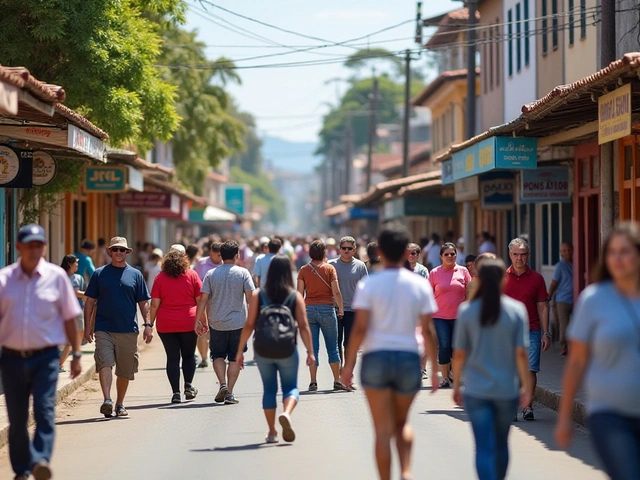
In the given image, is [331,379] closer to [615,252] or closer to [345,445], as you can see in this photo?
[345,445]

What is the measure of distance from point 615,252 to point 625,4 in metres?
14.3

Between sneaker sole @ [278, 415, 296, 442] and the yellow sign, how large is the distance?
173 inches

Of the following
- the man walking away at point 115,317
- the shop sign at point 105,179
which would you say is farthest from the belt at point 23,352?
the shop sign at point 105,179

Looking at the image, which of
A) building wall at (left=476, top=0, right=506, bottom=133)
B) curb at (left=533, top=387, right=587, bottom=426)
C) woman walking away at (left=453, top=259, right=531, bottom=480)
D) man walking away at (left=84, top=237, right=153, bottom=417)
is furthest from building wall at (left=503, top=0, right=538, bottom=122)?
woman walking away at (left=453, top=259, right=531, bottom=480)

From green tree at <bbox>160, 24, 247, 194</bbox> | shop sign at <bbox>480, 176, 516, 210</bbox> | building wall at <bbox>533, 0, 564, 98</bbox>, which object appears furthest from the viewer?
green tree at <bbox>160, 24, 247, 194</bbox>

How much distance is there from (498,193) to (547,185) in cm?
395

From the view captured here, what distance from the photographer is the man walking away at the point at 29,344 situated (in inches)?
345

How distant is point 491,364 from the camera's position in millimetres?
7746

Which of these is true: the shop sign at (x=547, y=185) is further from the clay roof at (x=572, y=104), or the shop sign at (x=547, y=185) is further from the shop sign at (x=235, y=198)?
the shop sign at (x=235, y=198)

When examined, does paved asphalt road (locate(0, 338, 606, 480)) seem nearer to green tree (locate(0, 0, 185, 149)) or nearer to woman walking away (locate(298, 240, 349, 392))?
woman walking away (locate(298, 240, 349, 392))

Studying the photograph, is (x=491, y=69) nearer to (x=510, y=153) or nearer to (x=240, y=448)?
(x=510, y=153)

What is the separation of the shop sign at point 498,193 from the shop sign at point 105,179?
24.0 ft

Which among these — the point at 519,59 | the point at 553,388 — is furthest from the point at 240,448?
the point at 519,59

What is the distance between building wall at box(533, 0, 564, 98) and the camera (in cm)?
2528
